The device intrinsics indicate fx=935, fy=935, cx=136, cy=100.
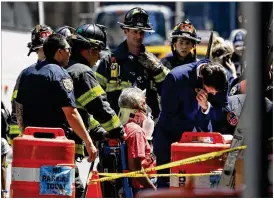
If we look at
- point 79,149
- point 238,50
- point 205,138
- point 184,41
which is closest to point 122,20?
point 238,50

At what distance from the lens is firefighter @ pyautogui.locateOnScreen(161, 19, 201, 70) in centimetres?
894

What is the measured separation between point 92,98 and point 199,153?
1.16 metres

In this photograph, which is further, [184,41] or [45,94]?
[184,41]

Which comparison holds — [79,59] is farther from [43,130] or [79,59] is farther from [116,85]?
[43,130]

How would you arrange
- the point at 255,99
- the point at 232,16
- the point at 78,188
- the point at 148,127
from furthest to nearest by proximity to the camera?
the point at 232,16, the point at 148,127, the point at 78,188, the point at 255,99

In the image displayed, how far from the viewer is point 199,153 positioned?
6305mm

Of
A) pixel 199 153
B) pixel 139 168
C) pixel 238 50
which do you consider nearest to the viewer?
pixel 199 153

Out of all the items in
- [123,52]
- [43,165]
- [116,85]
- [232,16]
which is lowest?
[232,16]

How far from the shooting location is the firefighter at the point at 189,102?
22.8ft

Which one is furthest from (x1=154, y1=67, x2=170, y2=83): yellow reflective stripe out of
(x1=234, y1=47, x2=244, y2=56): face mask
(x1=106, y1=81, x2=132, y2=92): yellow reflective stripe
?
(x1=234, y1=47, x2=244, y2=56): face mask

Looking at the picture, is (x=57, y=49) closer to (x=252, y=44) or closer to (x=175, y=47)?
(x=175, y=47)

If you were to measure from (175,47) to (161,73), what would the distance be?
25.5 inches

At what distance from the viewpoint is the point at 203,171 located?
20.6ft

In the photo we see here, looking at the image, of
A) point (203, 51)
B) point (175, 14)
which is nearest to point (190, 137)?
point (203, 51)
